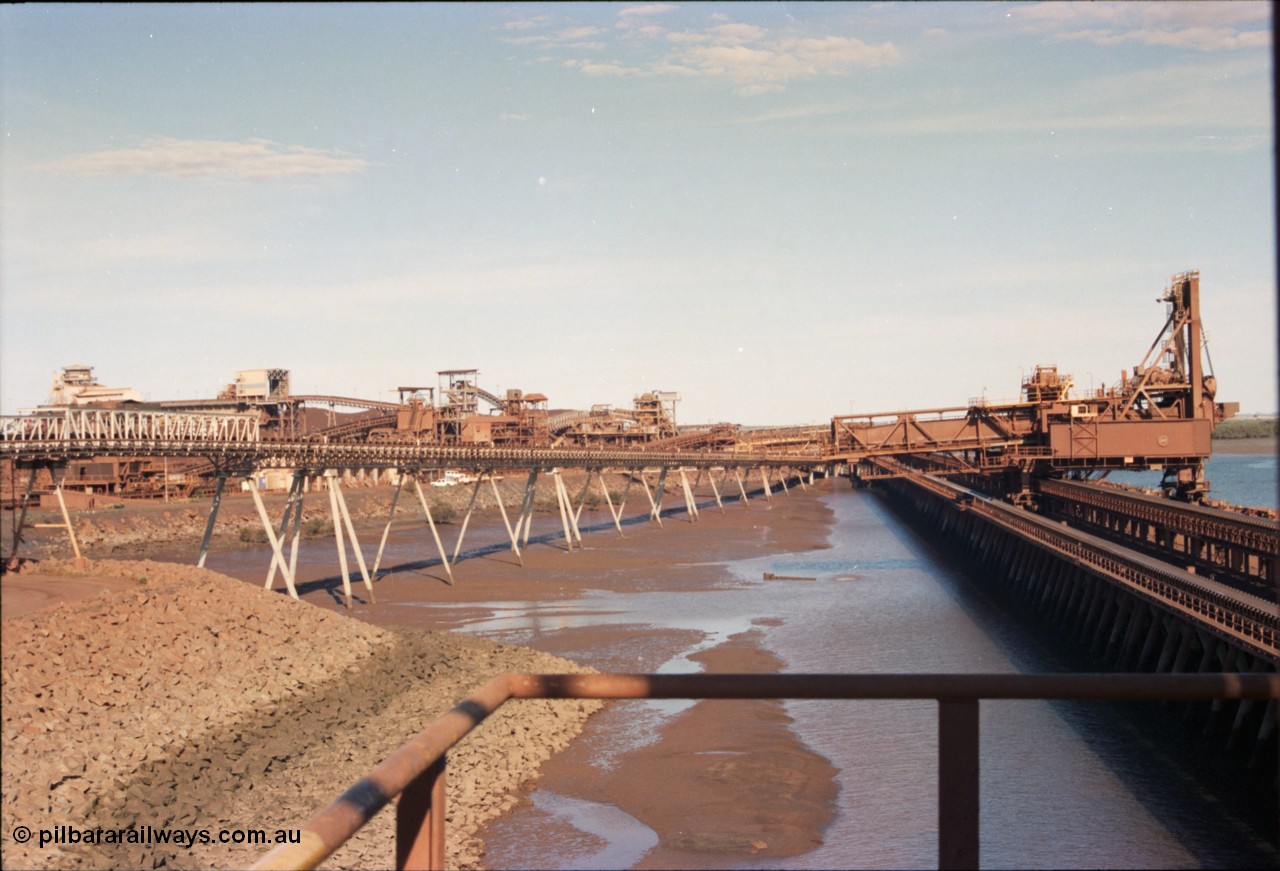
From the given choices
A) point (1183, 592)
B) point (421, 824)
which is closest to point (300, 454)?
point (1183, 592)

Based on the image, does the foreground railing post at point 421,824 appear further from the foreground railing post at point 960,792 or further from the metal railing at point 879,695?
the foreground railing post at point 960,792

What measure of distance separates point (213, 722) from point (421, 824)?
18.9 meters

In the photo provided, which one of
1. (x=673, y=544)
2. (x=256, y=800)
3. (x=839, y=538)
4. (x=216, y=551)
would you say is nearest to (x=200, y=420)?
(x=216, y=551)

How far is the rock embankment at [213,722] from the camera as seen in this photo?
1527 cm

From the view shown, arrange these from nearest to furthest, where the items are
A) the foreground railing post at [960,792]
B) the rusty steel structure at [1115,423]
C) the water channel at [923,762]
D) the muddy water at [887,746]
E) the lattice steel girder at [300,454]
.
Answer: the foreground railing post at [960,792]
the water channel at [923,762]
the muddy water at [887,746]
the lattice steel girder at [300,454]
the rusty steel structure at [1115,423]


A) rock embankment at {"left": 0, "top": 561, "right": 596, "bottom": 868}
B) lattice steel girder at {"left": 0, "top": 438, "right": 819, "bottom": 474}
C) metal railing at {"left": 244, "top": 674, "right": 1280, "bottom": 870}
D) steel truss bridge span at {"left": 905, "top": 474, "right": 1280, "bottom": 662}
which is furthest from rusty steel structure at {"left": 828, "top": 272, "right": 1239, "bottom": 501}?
metal railing at {"left": 244, "top": 674, "right": 1280, "bottom": 870}

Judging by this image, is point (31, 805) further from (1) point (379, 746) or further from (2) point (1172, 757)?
(2) point (1172, 757)

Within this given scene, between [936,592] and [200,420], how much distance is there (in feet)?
100

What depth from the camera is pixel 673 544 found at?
6806 cm

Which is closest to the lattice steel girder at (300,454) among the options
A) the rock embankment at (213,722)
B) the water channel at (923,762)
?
the rock embankment at (213,722)

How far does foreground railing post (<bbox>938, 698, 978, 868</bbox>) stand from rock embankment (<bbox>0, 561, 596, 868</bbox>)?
12291mm

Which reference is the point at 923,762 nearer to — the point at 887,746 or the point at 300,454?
the point at 887,746

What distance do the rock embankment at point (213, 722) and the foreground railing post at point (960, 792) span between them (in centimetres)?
1229

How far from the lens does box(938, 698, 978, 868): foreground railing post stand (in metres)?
3.32
